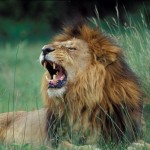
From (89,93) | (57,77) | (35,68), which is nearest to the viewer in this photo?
(89,93)

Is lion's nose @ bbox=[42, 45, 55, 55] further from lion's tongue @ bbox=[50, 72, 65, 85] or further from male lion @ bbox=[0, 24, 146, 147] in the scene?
lion's tongue @ bbox=[50, 72, 65, 85]

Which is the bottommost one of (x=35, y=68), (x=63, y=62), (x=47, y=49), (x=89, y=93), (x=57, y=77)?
(x=89, y=93)

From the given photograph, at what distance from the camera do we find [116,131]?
5.53 m

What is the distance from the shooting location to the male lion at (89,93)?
555cm

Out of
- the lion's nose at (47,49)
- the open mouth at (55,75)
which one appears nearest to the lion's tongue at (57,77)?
the open mouth at (55,75)

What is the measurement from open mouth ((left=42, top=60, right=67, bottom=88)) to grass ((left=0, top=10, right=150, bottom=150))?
13 cm

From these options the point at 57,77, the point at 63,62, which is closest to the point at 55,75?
the point at 57,77

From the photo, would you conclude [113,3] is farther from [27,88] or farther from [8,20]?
[27,88]

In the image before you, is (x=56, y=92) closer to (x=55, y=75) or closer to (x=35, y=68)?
(x=55, y=75)

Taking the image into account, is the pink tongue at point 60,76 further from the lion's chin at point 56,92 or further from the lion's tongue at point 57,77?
the lion's chin at point 56,92

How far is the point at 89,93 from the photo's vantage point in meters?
5.58

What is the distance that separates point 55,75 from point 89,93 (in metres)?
0.34

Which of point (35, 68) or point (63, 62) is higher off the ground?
point (35, 68)

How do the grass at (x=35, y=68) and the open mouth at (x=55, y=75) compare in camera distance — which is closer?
the open mouth at (x=55, y=75)
